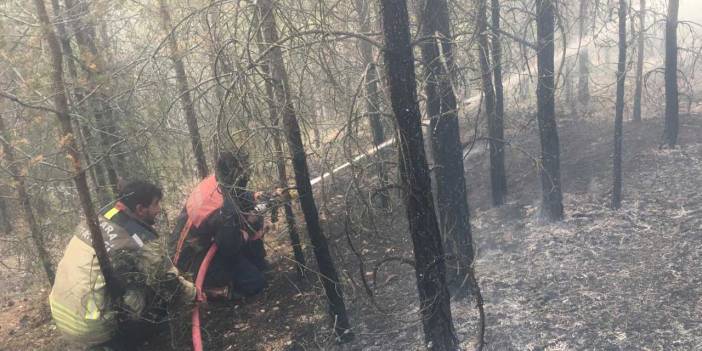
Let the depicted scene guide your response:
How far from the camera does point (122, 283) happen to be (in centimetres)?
470

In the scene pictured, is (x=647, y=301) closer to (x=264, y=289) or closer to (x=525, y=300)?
(x=525, y=300)

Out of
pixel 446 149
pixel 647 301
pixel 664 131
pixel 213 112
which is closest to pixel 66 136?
pixel 213 112

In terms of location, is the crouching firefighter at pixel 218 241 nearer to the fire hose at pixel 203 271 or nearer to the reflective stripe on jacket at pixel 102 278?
the fire hose at pixel 203 271

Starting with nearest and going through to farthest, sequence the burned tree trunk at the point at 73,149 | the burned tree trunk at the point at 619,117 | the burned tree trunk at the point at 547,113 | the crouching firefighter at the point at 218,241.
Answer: the burned tree trunk at the point at 73,149, the crouching firefighter at the point at 218,241, the burned tree trunk at the point at 547,113, the burned tree trunk at the point at 619,117

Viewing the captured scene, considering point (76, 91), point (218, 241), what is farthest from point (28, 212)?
point (218, 241)

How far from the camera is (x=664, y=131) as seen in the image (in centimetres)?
888

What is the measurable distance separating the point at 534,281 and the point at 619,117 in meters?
2.91

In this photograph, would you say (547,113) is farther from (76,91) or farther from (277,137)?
(76,91)

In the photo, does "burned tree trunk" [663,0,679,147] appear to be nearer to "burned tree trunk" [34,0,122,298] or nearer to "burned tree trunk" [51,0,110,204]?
"burned tree trunk" [34,0,122,298]

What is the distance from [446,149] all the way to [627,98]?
10392 millimetres

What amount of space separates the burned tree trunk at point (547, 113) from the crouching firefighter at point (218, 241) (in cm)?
374

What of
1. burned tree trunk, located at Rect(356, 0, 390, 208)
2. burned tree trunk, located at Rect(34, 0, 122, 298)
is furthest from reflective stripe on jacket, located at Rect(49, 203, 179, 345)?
burned tree trunk, located at Rect(356, 0, 390, 208)

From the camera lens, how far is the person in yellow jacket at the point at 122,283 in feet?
14.9

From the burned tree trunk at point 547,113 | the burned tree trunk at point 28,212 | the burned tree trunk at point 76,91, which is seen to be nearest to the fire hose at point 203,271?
the burned tree trunk at point 76,91
